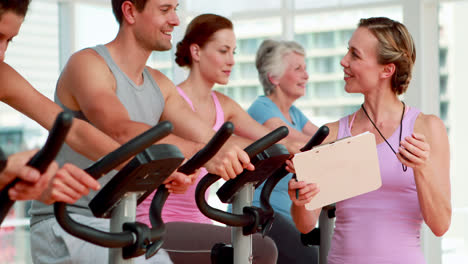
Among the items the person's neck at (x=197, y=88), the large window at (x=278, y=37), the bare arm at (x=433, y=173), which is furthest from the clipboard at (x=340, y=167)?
the large window at (x=278, y=37)

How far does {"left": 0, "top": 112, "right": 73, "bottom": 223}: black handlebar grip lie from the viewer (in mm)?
1033

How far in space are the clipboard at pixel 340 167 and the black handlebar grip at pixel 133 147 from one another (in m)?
0.81

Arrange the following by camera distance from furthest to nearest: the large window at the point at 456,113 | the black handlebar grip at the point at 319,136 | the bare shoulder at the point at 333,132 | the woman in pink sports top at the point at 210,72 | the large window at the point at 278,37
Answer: the large window at the point at 456,113
the large window at the point at 278,37
the woman in pink sports top at the point at 210,72
the bare shoulder at the point at 333,132
the black handlebar grip at the point at 319,136

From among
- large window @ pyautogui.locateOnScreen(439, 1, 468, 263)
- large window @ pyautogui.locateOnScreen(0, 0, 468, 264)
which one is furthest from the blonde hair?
large window @ pyautogui.locateOnScreen(439, 1, 468, 263)

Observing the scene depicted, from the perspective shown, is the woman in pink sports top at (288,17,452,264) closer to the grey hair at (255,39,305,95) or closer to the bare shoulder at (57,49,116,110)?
the bare shoulder at (57,49,116,110)

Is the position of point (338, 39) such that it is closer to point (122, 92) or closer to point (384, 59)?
point (384, 59)

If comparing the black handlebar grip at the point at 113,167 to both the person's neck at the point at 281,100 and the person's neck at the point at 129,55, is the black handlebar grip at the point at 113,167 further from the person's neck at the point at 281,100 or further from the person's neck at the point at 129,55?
the person's neck at the point at 281,100

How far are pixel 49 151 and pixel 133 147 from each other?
0.69ft

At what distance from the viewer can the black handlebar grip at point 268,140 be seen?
1755 mm

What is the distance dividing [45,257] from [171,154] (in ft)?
2.44

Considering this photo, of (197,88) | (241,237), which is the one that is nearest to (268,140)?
(241,237)

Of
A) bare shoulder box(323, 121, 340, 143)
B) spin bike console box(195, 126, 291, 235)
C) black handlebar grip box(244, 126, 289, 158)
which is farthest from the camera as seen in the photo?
bare shoulder box(323, 121, 340, 143)

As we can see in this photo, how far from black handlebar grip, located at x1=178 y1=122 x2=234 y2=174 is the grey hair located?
2379 mm

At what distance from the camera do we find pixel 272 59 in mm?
4039
